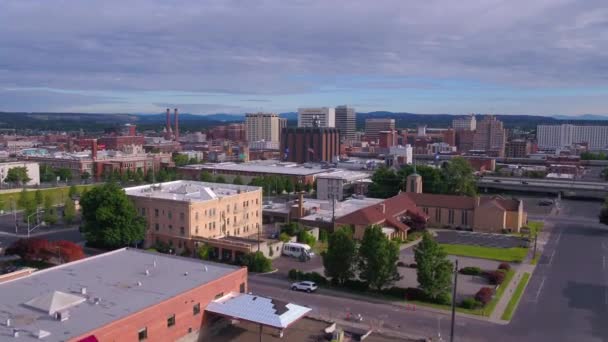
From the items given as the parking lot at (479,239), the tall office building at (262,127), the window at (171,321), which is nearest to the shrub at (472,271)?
the parking lot at (479,239)

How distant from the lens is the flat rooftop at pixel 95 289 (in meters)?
18.3

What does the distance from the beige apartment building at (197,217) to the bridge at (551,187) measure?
46.1 m

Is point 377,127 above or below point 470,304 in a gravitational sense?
above

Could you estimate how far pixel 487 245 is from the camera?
42969mm

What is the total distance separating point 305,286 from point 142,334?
11.7 meters

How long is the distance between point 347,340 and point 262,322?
406cm

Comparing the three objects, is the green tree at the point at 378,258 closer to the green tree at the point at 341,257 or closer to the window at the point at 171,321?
the green tree at the point at 341,257

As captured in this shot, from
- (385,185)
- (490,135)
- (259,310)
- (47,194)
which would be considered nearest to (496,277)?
(259,310)

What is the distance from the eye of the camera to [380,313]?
85.9ft

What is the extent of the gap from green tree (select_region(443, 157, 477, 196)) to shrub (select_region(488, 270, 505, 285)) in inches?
1149

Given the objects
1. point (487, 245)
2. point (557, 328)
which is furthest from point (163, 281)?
point (487, 245)

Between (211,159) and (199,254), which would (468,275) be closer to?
(199,254)

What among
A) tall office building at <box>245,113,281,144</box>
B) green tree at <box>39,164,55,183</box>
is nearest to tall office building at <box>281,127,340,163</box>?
green tree at <box>39,164,55,183</box>

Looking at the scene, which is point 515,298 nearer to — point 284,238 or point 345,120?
point 284,238
